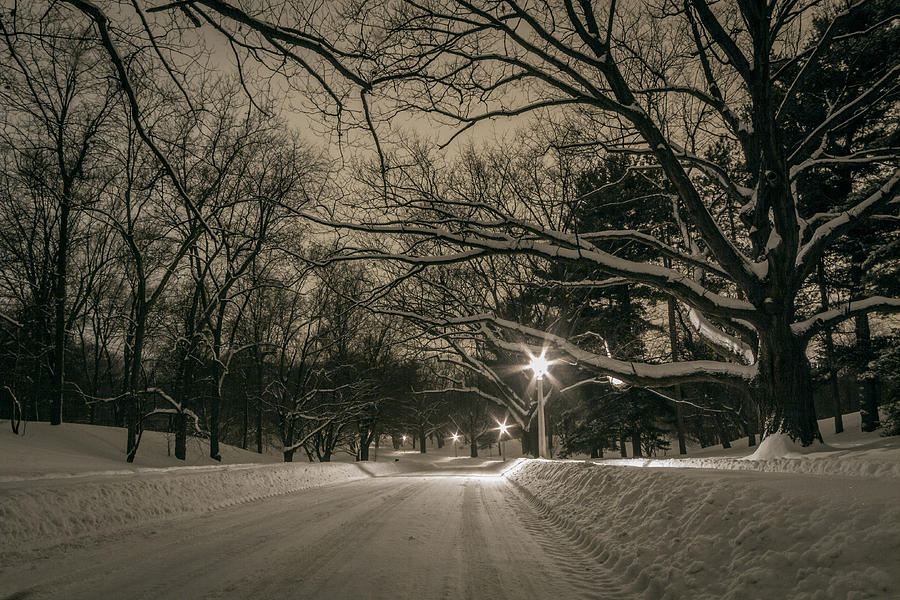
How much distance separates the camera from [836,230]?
360 inches

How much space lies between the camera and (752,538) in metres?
3.10

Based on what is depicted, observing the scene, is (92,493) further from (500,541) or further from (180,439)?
(180,439)

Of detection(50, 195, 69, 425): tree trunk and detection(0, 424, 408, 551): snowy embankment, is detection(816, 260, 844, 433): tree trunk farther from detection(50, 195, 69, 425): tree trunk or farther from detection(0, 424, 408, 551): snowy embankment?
detection(50, 195, 69, 425): tree trunk

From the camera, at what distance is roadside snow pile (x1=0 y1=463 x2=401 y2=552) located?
17.1 feet

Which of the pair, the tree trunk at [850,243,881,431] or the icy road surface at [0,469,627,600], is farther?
the tree trunk at [850,243,881,431]

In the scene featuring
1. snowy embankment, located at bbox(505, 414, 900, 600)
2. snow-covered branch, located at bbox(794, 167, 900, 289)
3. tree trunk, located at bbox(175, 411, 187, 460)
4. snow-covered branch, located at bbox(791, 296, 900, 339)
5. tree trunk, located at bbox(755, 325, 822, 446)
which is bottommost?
tree trunk, located at bbox(175, 411, 187, 460)

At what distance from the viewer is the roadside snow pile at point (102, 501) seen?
5207mm

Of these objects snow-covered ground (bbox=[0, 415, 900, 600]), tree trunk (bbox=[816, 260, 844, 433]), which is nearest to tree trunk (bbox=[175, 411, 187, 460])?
snow-covered ground (bbox=[0, 415, 900, 600])

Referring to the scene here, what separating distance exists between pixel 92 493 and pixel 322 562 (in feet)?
13.5

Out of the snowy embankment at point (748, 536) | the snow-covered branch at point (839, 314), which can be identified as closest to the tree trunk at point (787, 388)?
the snow-covered branch at point (839, 314)

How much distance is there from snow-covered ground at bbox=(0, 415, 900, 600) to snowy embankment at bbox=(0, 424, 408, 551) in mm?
26

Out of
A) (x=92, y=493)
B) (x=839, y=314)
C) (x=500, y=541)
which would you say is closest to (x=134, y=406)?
(x=92, y=493)

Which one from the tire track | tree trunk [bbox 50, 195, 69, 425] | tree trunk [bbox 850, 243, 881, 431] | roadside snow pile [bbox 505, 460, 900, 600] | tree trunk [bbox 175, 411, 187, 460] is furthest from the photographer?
tree trunk [bbox 850, 243, 881, 431]

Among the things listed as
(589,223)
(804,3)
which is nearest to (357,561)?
(804,3)
